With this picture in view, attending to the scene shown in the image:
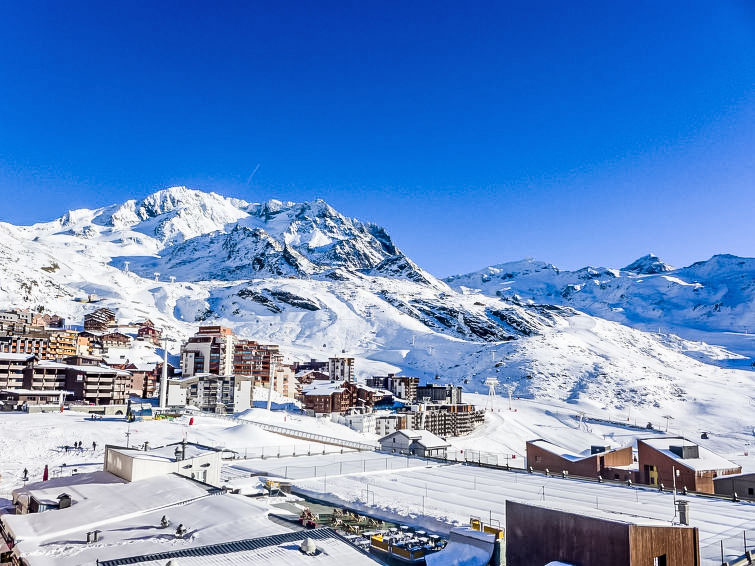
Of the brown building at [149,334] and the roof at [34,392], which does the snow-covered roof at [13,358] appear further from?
the brown building at [149,334]

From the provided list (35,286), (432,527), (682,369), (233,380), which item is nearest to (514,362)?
(682,369)

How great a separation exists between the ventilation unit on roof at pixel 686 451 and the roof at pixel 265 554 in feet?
110

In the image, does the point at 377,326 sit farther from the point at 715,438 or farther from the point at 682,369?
the point at 715,438

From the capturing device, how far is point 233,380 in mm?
82625

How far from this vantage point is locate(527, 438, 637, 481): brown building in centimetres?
4388

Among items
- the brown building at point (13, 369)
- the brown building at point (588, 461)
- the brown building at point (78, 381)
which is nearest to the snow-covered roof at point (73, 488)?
the brown building at point (588, 461)

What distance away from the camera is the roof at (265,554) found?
46.1ft

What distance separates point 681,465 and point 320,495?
26.2 meters

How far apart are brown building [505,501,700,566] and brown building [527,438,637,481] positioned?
97.4 ft

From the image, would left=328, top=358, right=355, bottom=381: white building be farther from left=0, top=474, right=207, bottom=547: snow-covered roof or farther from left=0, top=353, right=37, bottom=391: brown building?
left=0, top=474, right=207, bottom=547: snow-covered roof

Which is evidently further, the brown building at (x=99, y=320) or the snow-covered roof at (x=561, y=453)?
the brown building at (x=99, y=320)

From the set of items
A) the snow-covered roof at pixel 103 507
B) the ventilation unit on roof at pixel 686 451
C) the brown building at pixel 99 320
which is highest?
the brown building at pixel 99 320

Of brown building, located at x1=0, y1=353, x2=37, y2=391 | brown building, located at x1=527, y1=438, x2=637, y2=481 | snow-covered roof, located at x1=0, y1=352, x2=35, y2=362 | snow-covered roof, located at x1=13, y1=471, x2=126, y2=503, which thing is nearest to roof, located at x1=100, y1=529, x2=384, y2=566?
snow-covered roof, located at x1=13, y1=471, x2=126, y2=503

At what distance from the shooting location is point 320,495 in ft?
97.3
